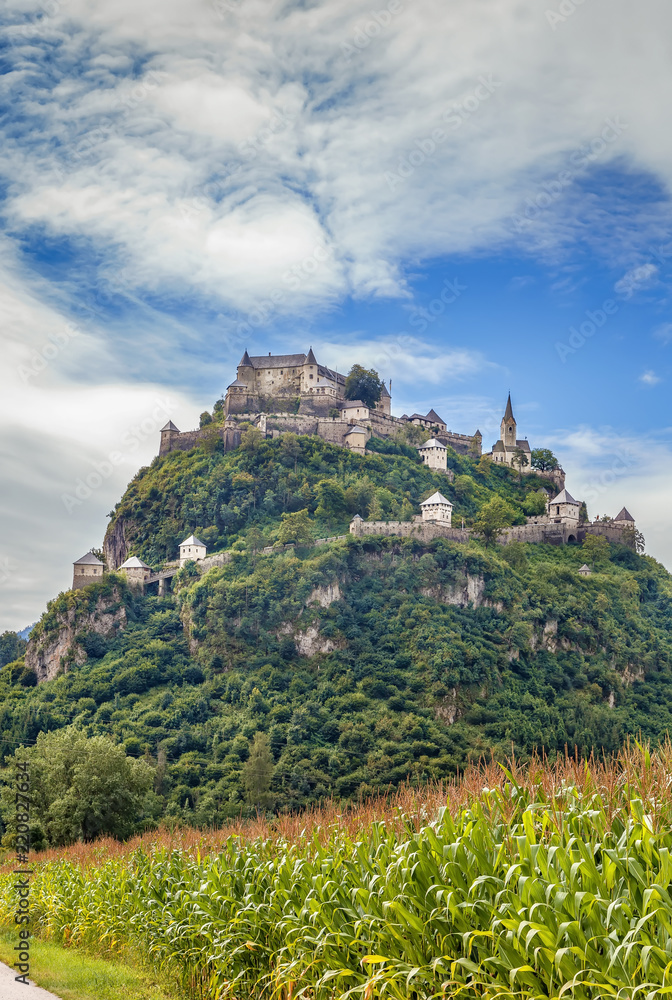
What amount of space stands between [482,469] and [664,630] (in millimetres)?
28386

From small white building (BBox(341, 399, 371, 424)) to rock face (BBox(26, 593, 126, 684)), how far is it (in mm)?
31107

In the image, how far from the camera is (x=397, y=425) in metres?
97.4

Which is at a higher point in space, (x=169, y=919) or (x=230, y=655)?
(x=230, y=655)

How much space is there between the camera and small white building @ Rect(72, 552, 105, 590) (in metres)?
77.7

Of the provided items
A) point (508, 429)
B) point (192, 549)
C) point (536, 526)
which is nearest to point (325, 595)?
point (192, 549)

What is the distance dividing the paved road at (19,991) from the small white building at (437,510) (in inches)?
2556

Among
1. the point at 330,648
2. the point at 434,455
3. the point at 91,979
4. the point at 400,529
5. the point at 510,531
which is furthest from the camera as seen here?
the point at 434,455

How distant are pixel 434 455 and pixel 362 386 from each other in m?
11.6

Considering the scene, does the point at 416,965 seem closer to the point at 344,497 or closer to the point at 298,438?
the point at 344,497

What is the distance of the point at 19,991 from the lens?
1254cm

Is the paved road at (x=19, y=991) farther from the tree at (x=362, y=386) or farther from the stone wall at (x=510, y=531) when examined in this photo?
the tree at (x=362, y=386)

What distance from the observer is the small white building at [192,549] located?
7925cm

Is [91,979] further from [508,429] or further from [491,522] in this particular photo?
[508,429]

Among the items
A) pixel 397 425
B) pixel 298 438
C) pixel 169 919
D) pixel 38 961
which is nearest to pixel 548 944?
pixel 169 919
